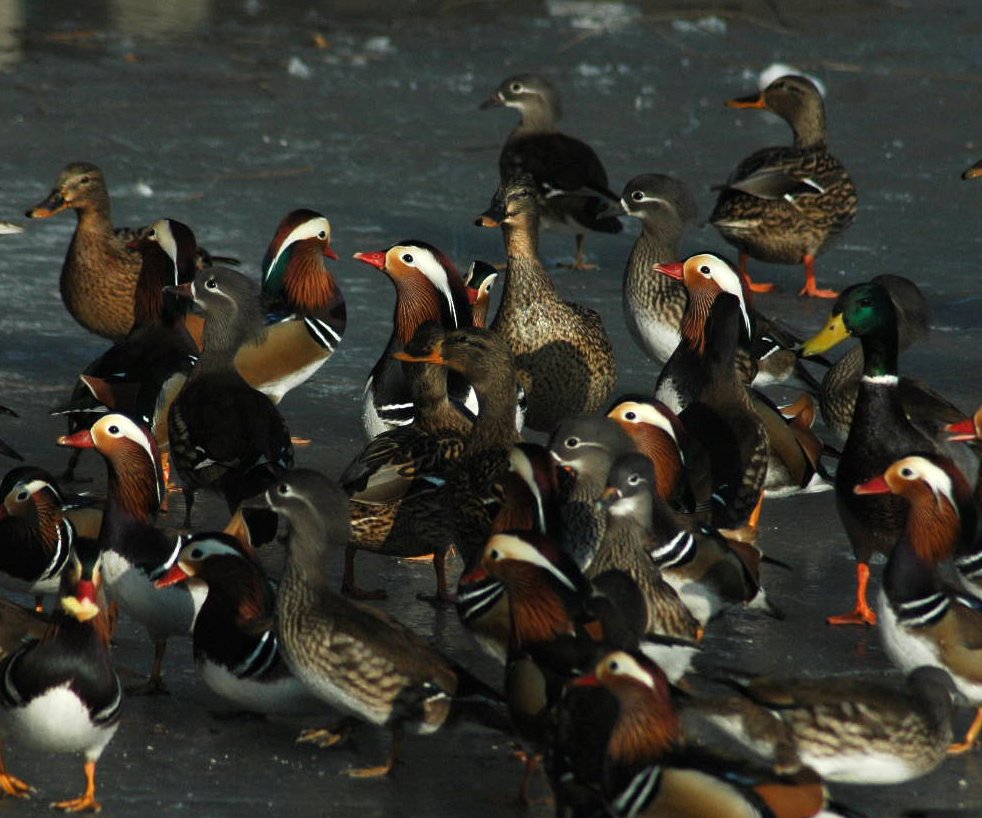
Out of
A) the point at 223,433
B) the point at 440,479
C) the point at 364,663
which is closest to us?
the point at 364,663

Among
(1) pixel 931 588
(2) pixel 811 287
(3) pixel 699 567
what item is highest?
(1) pixel 931 588

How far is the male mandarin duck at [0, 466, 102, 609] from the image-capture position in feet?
19.5

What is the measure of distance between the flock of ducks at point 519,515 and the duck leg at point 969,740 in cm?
11

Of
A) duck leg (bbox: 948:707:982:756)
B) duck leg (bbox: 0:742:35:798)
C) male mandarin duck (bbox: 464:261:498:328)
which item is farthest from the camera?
male mandarin duck (bbox: 464:261:498:328)

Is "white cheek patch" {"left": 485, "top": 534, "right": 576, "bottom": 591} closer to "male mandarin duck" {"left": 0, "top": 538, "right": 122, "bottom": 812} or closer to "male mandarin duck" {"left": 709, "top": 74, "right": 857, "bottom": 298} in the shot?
"male mandarin duck" {"left": 0, "top": 538, "right": 122, "bottom": 812}

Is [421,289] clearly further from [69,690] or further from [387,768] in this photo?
[69,690]

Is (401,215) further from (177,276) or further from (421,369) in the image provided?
(421,369)

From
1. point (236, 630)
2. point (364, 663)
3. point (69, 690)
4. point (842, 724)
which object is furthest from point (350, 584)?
point (842, 724)

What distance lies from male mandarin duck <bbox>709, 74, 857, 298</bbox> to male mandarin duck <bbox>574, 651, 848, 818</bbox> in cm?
574

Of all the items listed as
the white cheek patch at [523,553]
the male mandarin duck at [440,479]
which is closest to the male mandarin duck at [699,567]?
the male mandarin duck at [440,479]

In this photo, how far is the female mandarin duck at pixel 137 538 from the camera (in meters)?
5.62

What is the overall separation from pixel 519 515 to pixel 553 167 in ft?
17.2

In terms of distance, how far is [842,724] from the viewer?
470 cm

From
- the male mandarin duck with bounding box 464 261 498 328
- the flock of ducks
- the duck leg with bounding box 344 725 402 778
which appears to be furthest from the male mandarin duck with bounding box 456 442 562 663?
the male mandarin duck with bounding box 464 261 498 328
